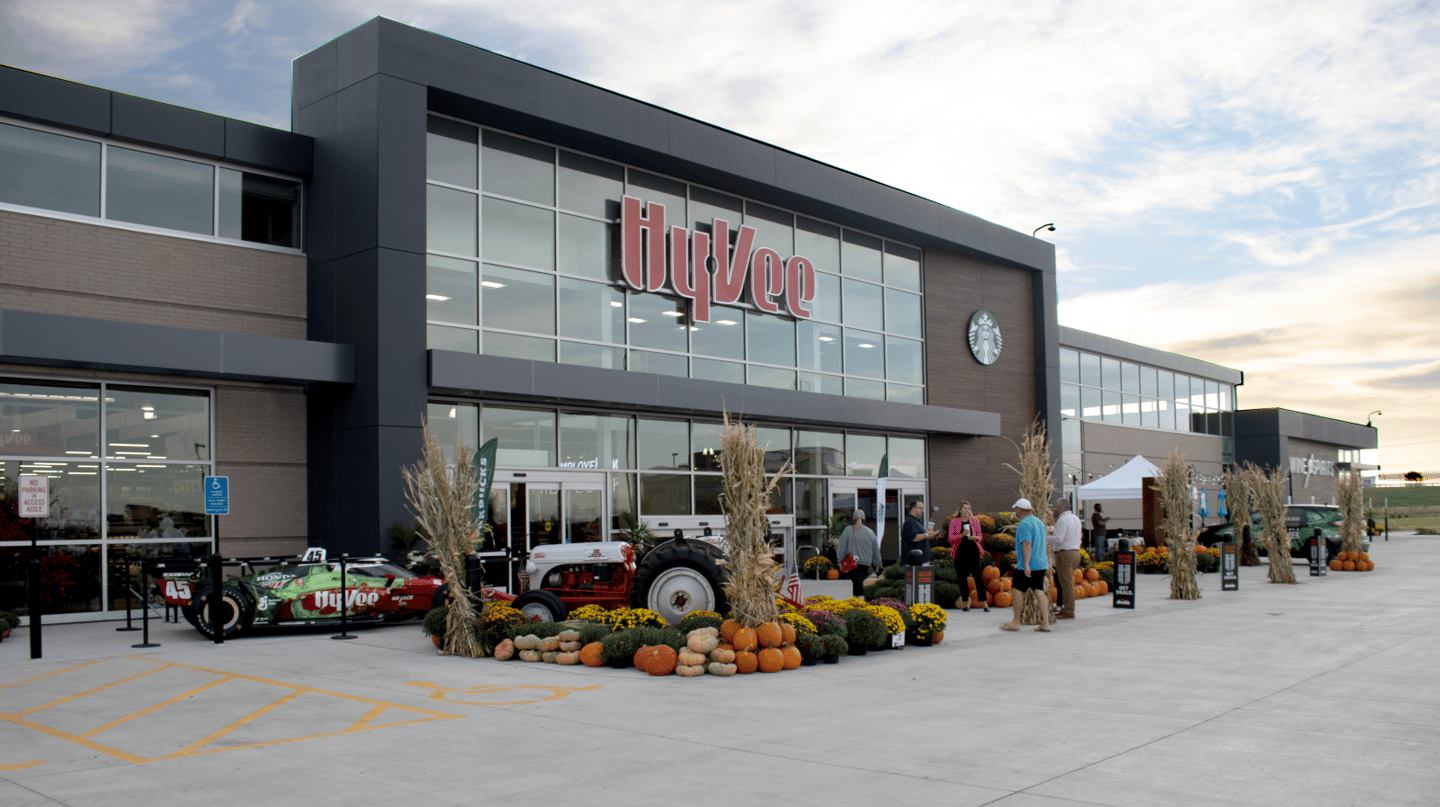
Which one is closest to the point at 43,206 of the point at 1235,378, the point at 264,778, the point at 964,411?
the point at 264,778

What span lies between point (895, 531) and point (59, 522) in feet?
62.4

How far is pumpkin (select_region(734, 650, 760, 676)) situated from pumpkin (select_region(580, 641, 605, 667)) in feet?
4.82

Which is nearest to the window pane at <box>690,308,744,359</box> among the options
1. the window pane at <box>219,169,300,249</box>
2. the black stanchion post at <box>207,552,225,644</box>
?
the window pane at <box>219,169,300,249</box>

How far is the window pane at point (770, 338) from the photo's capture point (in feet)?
82.3

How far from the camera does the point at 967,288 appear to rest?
31578 millimetres

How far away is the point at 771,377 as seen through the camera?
83.1ft

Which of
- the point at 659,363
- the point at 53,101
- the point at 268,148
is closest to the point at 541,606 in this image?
the point at 659,363

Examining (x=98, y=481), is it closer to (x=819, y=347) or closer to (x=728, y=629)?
(x=728, y=629)

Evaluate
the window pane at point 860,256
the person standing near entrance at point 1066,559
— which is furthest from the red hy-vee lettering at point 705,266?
the person standing near entrance at point 1066,559

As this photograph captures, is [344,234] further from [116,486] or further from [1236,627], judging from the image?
[1236,627]

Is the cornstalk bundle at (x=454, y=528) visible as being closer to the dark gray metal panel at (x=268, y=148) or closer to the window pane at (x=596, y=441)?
the window pane at (x=596, y=441)

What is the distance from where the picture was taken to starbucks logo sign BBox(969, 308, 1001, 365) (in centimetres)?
3138

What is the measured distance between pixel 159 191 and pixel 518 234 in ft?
20.3

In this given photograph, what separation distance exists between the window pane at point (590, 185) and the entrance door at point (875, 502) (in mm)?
9237
